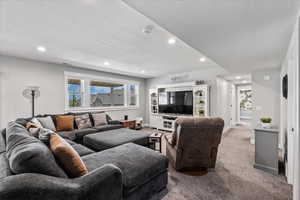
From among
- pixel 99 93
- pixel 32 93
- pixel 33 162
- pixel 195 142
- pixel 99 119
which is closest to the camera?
pixel 33 162

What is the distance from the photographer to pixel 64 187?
1.01 m

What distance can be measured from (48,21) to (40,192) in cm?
221

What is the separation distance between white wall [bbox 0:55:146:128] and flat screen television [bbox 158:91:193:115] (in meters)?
3.43

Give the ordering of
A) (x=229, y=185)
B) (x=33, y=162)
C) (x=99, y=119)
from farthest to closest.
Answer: (x=99, y=119) < (x=229, y=185) < (x=33, y=162)

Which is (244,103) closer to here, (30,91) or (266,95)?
(266,95)

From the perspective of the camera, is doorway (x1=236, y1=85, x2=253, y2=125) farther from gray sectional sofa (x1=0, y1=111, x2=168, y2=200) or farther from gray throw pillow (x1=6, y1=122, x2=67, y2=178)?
gray throw pillow (x1=6, y1=122, x2=67, y2=178)

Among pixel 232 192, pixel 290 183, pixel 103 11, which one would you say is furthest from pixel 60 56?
pixel 290 183

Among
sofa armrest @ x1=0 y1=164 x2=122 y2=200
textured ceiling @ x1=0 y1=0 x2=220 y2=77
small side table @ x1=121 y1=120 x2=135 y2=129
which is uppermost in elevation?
textured ceiling @ x1=0 y1=0 x2=220 y2=77

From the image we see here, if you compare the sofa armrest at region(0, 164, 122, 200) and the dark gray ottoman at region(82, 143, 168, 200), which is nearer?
the sofa armrest at region(0, 164, 122, 200)

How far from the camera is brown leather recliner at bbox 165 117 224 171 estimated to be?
2.24 m

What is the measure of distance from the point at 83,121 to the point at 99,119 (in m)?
0.47

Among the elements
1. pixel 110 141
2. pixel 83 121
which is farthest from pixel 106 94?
pixel 110 141

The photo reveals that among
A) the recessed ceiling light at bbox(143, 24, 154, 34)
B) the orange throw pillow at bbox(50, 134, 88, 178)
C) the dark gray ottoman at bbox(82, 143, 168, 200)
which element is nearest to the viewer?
the orange throw pillow at bbox(50, 134, 88, 178)

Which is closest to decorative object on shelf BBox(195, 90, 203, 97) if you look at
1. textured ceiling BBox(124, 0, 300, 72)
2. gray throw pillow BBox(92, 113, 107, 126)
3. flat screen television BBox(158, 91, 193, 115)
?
flat screen television BBox(158, 91, 193, 115)
